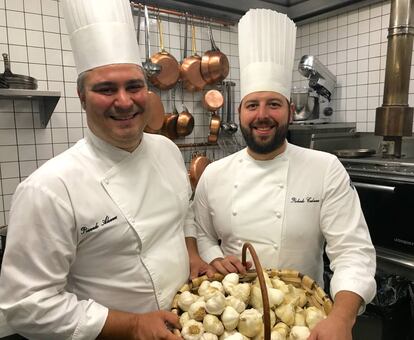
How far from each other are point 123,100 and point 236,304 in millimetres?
559

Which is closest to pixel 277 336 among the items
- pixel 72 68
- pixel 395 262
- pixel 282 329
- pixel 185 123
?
pixel 282 329

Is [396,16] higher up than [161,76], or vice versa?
[396,16]

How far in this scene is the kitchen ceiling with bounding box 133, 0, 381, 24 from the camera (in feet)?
7.31

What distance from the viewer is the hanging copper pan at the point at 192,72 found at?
7.36 feet

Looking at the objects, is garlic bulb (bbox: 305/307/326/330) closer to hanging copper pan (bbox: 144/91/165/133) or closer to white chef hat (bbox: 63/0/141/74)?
white chef hat (bbox: 63/0/141/74)

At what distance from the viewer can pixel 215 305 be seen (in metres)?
0.82

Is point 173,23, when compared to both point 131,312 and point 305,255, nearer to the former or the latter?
point 305,255

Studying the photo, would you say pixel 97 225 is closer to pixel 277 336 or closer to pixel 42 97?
pixel 277 336

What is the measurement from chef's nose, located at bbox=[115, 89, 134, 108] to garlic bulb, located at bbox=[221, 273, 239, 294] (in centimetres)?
51

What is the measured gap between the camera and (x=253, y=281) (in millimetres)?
964

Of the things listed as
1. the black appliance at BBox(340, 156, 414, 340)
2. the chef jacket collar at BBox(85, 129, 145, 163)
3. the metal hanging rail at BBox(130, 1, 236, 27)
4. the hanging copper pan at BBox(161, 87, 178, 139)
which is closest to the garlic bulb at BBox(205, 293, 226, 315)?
the chef jacket collar at BBox(85, 129, 145, 163)

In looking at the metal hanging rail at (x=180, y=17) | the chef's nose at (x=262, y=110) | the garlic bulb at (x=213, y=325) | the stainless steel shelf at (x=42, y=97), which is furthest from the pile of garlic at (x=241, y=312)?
the metal hanging rail at (x=180, y=17)

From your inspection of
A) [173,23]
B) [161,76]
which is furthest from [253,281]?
[173,23]

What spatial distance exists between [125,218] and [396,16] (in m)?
1.82
